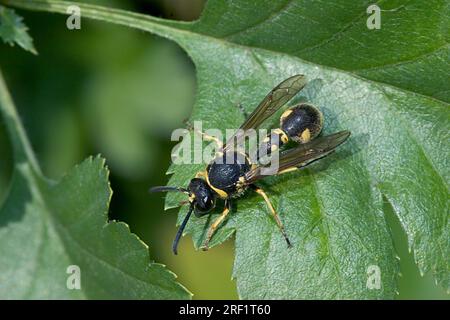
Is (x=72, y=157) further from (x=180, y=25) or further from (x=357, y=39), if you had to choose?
(x=357, y=39)

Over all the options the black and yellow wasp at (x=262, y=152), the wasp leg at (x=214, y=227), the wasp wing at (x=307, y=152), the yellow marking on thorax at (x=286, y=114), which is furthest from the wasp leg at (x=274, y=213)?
the yellow marking on thorax at (x=286, y=114)

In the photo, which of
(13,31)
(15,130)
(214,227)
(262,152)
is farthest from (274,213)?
(15,130)

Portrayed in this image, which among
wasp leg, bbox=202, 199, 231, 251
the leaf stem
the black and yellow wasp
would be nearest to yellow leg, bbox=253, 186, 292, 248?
the black and yellow wasp

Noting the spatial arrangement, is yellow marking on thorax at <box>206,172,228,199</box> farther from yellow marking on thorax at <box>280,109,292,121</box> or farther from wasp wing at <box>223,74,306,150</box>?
yellow marking on thorax at <box>280,109,292,121</box>

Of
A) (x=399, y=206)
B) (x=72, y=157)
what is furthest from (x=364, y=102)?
(x=72, y=157)

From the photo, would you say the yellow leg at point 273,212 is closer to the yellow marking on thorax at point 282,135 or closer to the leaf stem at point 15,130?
the yellow marking on thorax at point 282,135
